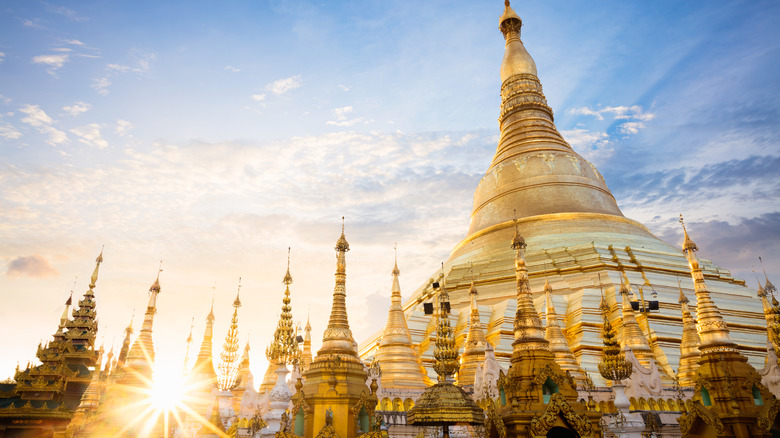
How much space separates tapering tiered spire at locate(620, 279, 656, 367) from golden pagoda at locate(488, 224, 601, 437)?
8.59m

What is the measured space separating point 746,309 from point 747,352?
3.20 metres

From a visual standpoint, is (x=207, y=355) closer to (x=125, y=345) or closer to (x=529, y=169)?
(x=125, y=345)

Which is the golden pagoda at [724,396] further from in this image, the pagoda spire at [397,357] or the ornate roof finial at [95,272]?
the ornate roof finial at [95,272]

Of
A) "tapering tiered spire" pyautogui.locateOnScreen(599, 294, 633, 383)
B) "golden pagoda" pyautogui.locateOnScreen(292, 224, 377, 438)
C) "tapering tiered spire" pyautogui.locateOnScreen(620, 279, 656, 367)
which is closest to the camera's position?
"golden pagoda" pyautogui.locateOnScreen(292, 224, 377, 438)

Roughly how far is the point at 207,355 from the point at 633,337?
1732cm

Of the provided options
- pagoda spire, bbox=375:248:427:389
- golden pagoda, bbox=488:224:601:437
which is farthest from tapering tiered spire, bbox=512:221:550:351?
pagoda spire, bbox=375:248:427:389

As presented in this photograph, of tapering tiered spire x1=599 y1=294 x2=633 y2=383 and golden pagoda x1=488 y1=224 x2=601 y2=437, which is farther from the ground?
tapering tiered spire x1=599 y1=294 x2=633 y2=383

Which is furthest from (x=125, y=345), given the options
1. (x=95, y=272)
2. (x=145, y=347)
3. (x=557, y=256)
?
(x=557, y=256)

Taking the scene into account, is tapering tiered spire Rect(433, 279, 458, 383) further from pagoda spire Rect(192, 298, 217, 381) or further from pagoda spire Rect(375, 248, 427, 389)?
pagoda spire Rect(192, 298, 217, 381)

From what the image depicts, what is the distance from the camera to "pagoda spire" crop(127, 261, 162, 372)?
607 inches

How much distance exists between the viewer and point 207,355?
21766 mm

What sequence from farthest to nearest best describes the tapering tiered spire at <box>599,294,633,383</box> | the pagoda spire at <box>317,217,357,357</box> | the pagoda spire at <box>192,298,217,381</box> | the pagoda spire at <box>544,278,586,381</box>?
the pagoda spire at <box>192,298,217,381</box> < the pagoda spire at <box>544,278,586,381</box> < the tapering tiered spire at <box>599,294,633,383</box> < the pagoda spire at <box>317,217,357,357</box>

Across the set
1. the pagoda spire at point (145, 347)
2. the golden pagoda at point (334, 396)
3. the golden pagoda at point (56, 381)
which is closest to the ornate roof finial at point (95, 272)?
the golden pagoda at point (56, 381)

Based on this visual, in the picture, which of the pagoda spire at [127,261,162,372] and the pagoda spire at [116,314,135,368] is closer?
the pagoda spire at [127,261,162,372]
